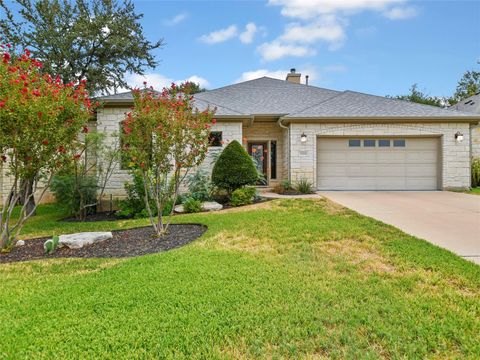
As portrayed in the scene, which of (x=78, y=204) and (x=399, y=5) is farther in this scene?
(x=399, y=5)

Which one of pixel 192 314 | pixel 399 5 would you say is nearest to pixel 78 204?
pixel 192 314

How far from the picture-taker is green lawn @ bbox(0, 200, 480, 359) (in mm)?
2377

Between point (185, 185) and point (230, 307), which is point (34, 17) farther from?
point (230, 307)

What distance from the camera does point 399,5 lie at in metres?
10.9

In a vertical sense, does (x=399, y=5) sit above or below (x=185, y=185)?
above

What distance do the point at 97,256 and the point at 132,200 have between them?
15.5 feet

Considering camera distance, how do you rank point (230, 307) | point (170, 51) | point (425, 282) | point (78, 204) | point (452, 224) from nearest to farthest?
point (230, 307) < point (425, 282) < point (452, 224) < point (78, 204) < point (170, 51)

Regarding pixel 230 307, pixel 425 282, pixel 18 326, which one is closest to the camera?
pixel 18 326

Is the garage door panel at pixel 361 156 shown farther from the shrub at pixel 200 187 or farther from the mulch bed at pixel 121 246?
the mulch bed at pixel 121 246

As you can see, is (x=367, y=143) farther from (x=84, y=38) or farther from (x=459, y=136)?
(x=84, y=38)

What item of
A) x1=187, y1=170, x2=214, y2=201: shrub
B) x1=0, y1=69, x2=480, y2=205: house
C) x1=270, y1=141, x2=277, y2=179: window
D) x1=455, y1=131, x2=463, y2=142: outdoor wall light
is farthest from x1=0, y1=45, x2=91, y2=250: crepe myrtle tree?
x1=455, y1=131, x2=463, y2=142: outdoor wall light

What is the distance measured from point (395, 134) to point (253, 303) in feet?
38.3

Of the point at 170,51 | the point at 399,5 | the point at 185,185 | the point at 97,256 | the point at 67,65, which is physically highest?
the point at 399,5

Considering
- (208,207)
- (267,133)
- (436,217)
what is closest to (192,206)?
(208,207)
